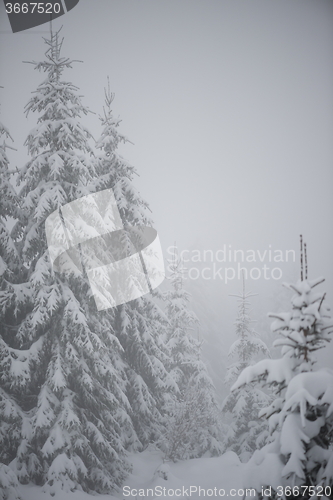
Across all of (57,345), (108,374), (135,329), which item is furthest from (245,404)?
(57,345)

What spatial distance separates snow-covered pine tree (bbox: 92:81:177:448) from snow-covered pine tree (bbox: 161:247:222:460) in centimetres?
84

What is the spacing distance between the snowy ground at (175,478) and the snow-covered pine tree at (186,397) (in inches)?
33.8

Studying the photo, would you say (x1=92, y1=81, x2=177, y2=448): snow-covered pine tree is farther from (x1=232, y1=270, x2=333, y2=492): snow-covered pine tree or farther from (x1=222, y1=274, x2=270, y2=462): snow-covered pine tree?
(x1=232, y1=270, x2=333, y2=492): snow-covered pine tree

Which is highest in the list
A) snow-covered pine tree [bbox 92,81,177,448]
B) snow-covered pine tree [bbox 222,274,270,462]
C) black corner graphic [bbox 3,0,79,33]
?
black corner graphic [bbox 3,0,79,33]

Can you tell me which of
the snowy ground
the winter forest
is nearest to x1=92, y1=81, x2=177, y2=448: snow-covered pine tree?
the winter forest

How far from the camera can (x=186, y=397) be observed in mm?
14984

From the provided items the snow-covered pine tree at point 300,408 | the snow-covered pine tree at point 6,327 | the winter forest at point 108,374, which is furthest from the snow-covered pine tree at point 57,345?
the snow-covered pine tree at point 300,408

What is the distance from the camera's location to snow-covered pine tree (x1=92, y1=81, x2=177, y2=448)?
13898 mm

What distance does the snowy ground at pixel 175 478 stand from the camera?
9637mm

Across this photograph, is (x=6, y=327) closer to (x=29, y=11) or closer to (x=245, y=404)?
(x=245, y=404)

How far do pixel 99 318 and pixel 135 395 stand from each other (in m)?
4.67

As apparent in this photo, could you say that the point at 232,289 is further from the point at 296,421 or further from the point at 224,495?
the point at 296,421

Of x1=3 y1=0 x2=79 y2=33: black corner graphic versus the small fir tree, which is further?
x1=3 y1=0 x2=79 y2=33: black corner graphic

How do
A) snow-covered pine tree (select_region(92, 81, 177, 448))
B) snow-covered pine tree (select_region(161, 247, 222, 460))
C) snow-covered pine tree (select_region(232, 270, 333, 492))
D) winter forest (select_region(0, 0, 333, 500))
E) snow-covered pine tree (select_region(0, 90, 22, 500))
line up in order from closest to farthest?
snow-covered pine tree (select_region(232, 270, 333, 492)) < winter forest (select_region(0, 0, 333, 500)) < snow-covered pine tree (select_region(0, 90, 22, 500)) < snow-covered pine tree (select_region(92, 81, 177, 448)) < snow-covered pine tree (select_region(161, 247, 222, 460))
